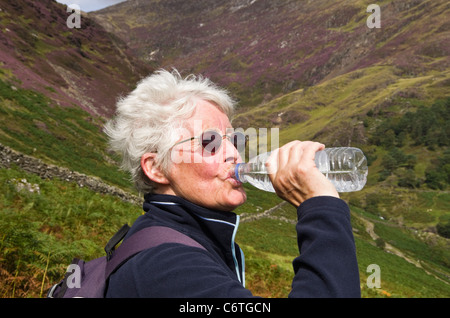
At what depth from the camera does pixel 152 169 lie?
2.35 meters

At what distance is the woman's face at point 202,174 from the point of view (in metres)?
2.23

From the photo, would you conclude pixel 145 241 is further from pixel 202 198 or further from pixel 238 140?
pixel 238 140

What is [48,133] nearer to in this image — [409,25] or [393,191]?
[393,191]

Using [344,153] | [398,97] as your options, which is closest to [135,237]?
[344,153]

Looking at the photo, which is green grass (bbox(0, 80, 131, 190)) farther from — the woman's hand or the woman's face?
the woman's hand

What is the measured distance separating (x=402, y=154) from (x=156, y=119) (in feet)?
309

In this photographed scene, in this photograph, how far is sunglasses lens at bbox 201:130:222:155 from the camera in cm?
230

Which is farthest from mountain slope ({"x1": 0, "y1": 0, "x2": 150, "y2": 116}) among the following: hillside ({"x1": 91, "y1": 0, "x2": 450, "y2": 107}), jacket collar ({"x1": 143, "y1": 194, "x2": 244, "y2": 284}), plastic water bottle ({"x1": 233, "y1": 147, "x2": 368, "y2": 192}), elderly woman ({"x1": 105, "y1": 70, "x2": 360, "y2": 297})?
hillside ({"x1": 91, "y1": 0, "x2": 450, "y2": 107})

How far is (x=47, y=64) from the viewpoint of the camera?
3706cm

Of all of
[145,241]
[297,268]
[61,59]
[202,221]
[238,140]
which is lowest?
[297,268]

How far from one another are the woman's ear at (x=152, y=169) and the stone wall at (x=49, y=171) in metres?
13.6

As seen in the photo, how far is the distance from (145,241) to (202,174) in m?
0.72

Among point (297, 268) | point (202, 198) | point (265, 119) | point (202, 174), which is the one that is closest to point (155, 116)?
point (202, 174)
